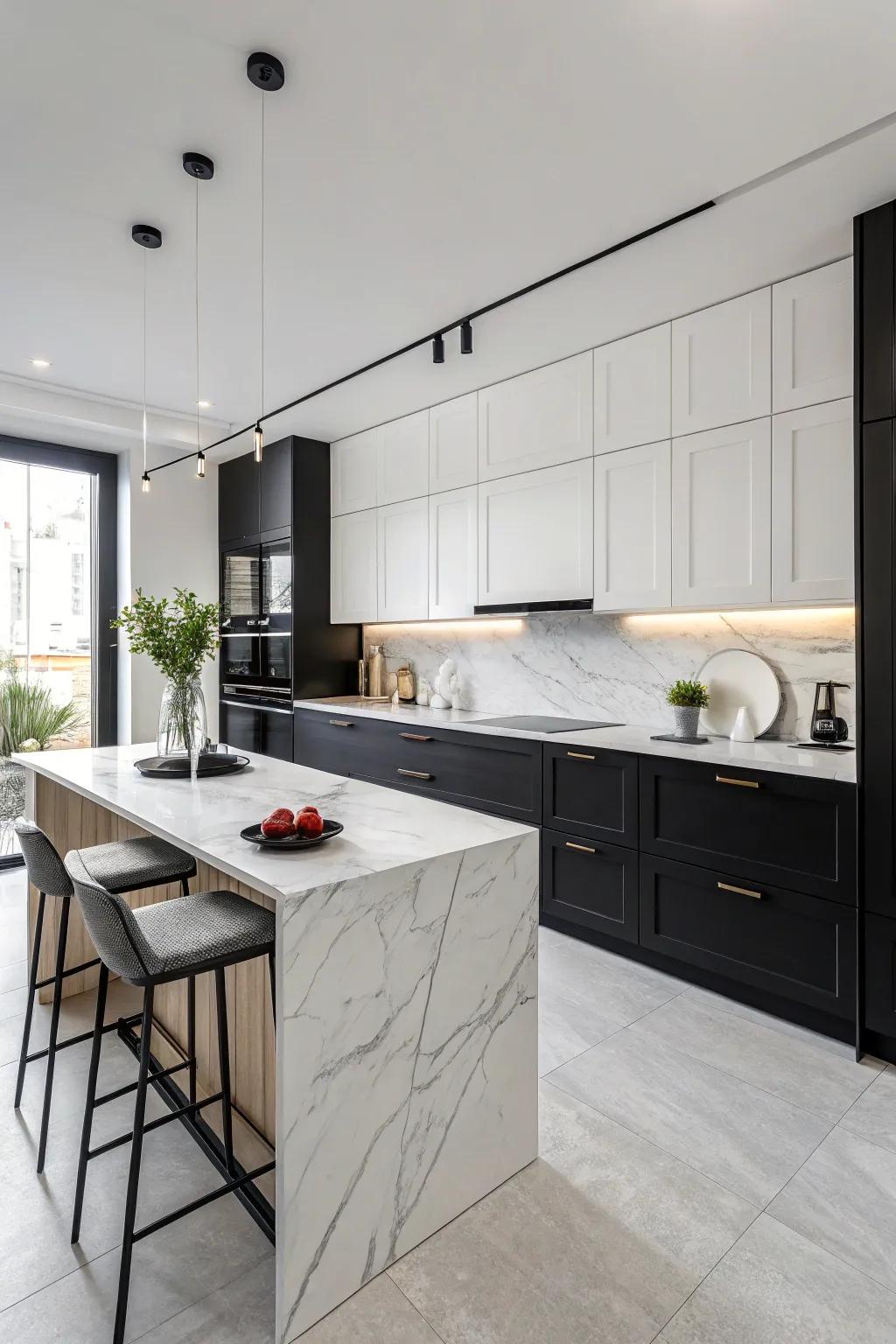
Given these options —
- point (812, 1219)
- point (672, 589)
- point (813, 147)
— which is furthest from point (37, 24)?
point (812, 1219)

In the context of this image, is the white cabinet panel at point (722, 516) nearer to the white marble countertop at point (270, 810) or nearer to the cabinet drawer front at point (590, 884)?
the cabinet drawer front at point (590, 884)

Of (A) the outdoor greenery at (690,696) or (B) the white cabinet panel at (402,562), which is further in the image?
(B) the white cabinet panel at (402,562)

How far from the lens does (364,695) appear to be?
16.0 ft

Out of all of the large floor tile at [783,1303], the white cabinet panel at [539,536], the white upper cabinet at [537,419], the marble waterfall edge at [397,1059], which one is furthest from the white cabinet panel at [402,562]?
the large floor tile at [783,1303]

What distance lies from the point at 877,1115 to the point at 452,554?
297 centimetres

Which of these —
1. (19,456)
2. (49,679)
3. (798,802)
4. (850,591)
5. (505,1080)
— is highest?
(19,456)

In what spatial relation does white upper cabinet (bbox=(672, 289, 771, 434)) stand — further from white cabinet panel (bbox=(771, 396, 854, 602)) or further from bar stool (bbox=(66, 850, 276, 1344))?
bar stool (bbox=(66, 850, 276, 1344))

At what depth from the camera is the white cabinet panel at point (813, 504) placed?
2488 mm

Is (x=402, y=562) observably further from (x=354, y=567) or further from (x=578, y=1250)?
(x=578, y=1250)

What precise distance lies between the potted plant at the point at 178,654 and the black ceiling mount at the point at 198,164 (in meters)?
1.20

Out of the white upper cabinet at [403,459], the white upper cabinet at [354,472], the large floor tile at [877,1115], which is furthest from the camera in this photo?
the white upper cabinet at [354,472]

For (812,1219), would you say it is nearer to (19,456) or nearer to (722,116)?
(722,116)

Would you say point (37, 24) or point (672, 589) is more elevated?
point (37, 24)

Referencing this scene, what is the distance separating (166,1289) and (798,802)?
6.94 ft
